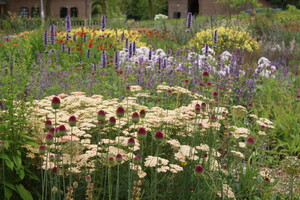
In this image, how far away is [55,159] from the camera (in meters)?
2.35

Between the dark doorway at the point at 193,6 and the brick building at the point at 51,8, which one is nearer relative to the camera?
the brick building at the point at 51,8

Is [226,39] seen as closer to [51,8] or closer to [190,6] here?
[51,8]

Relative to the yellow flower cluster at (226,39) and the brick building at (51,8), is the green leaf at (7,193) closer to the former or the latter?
the yellow flower cluster at (226,39)

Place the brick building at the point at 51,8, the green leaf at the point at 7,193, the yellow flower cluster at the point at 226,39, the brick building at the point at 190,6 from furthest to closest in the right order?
the brick building at the point at 51,8
the brick building at the point at 190,6
the yellow flower cluster at the point at 226,39
the green leaf at the point at 7,193

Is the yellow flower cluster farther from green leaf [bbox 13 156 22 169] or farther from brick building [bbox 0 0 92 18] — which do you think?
brick building [bbox 0 0 92 18]

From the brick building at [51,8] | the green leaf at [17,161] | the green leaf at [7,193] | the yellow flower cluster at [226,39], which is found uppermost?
the brick building at [51,8]

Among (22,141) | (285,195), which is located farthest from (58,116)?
(285,195)

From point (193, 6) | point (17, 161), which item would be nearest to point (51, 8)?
point (193, 6)

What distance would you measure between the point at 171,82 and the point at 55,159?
398cm

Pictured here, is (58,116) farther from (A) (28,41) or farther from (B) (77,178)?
(A) (28,41)

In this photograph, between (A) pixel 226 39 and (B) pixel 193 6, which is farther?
(B) pixel 193 6

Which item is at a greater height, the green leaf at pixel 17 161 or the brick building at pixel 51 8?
the brick building at pixel 51 8

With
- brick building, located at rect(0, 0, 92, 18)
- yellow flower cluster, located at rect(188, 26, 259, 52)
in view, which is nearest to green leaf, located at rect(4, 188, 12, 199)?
yellow flower cluster, located at rect(188, 26, 259, 52)

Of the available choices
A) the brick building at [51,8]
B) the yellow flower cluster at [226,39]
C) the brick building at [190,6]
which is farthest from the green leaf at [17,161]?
the brick building at [51,8]
